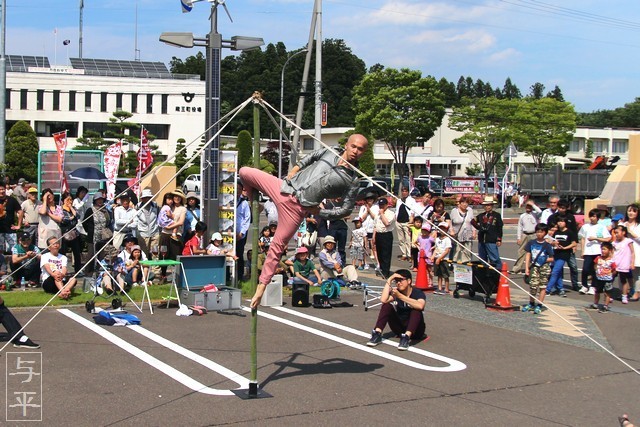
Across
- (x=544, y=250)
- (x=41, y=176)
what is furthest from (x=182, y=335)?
(x=41, y=176)

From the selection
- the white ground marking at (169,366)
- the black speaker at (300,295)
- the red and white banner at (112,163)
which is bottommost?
the white ground marking at (169,366)

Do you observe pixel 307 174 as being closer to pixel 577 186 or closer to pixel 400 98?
pixel 577 186

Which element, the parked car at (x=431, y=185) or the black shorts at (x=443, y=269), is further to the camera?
the parked car at (x=431, y=185)

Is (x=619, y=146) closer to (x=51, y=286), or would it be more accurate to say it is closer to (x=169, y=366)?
(x=51, y=286)

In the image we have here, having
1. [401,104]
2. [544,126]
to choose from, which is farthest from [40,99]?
[544,126]

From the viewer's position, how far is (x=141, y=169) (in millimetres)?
26562

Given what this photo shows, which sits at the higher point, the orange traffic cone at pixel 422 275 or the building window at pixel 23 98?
the building window at pixel 23 98

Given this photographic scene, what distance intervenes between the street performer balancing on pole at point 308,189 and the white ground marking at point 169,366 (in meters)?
1.05

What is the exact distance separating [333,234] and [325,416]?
9841 mm

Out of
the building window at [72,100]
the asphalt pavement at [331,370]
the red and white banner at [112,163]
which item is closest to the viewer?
the asphalt pavement at [331,370]

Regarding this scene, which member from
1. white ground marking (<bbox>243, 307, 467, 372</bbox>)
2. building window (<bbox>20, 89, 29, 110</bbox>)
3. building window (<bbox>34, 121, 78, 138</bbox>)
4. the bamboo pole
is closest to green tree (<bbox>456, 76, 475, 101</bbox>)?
building window (<bbox>34, 121, 78, 138</bbox>)

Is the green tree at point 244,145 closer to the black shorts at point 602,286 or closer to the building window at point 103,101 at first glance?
the building window at point 103,101

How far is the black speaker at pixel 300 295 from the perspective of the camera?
510 inches

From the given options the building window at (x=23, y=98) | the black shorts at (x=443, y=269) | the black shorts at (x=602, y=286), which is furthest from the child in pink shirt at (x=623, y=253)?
the building window at (x=23, y=98)
